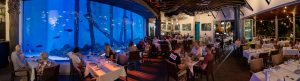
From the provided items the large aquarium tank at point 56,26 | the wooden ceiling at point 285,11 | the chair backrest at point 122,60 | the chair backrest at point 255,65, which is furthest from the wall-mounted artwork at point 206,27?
the chair backrest at point 255,65

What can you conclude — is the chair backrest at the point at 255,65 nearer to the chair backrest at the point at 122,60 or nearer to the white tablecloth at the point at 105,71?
the white tablecloth at the point at 105,71

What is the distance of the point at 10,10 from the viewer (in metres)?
7.48

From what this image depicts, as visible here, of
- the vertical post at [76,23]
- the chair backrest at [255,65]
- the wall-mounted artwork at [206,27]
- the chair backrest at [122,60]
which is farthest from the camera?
the wall-mounted artwork at [206,27]

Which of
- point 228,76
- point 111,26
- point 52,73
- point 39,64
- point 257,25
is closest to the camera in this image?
point 52,73

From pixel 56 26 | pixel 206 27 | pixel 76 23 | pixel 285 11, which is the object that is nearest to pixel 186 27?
pixel 206 27

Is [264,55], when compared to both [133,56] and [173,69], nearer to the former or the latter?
[173,69]

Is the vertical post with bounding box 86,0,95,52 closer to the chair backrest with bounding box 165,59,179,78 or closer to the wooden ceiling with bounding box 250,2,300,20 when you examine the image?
the chair backrest with bounding box 165,59,179,78

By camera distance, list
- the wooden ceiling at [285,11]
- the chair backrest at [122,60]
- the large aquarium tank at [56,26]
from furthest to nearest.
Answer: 1. the wooden ceiling at [285,11]
2. the large aquarium tank at [56,26]
3. the chair backrest at [122,60]

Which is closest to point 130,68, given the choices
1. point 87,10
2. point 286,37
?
point 87,10

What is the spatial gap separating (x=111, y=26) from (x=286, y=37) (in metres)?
11.7

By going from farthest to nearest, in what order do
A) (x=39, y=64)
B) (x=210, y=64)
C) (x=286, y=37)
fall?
(x=286, y=37)
(x=210, y=64)
(x=39, y=64)

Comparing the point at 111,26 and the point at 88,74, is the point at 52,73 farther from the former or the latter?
the point at 111,26

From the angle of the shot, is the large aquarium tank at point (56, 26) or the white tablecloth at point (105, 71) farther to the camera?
the large aquarium tank at point (56, 26)

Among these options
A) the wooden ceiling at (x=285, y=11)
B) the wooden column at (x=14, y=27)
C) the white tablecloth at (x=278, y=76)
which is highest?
the wooden ceiling at (x=285, y=11)
